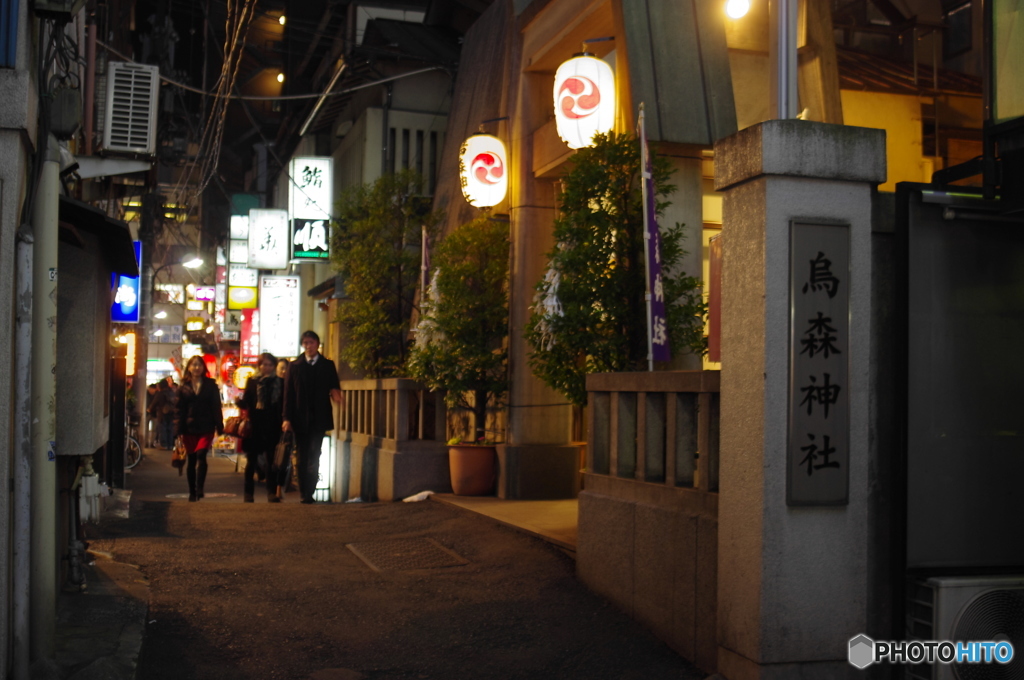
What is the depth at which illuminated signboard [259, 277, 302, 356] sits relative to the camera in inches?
1054

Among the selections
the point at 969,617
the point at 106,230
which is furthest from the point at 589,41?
the point at 969,617

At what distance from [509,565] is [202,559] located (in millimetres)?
2947

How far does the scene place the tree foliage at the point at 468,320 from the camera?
45.2 feet

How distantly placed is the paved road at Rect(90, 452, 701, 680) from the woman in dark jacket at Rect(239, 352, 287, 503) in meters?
3.25

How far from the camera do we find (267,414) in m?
14.9

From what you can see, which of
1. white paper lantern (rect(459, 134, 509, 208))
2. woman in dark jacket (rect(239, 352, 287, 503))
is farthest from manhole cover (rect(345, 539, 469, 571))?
white paper lantern (rect(459, 134, 509, 208))

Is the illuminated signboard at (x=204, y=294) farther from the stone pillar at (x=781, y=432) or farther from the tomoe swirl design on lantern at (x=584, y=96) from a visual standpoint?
the stone pillar at (x=781, y=432)

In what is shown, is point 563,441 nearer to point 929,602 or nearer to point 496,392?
point 496,392

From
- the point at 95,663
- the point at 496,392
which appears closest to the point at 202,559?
the point at 95,663

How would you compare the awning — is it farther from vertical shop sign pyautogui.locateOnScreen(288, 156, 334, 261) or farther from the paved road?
vertical shop sign pyautogui.locateOnScreen(288, 156, 334, 261)

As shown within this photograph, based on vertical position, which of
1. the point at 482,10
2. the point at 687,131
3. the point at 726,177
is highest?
the point at 482,10

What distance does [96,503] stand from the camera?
11.1 m

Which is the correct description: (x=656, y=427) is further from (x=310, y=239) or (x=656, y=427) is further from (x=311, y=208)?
(x=311, y=208)

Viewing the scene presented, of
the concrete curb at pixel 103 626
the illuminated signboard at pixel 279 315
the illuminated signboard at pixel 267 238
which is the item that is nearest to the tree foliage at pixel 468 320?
the concrete curb at pixel 103 626
